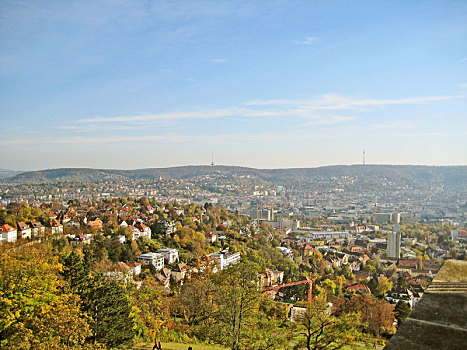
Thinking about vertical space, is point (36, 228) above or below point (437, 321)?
below

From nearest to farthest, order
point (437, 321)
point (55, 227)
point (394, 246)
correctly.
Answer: point (437, 321)
point (55, 227)
point (394, 246)

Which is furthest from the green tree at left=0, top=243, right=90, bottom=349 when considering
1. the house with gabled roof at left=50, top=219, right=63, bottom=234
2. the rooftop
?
the house with gabled roof at left=50, top=219, right=63, bottom=234

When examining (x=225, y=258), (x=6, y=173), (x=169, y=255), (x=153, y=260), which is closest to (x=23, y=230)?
(x=153, y=260)

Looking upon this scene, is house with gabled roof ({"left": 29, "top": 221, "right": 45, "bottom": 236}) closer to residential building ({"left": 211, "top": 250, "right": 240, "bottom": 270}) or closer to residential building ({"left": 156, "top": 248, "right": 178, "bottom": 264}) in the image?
residential building ({"left": 156, "top": 248, "right": 178, "bottom": 264})

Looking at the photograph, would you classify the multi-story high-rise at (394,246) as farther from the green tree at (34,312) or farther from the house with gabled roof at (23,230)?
the green tree at (34,312)

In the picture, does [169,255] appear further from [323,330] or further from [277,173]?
[277,173]

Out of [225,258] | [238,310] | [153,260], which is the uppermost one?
[238,310]

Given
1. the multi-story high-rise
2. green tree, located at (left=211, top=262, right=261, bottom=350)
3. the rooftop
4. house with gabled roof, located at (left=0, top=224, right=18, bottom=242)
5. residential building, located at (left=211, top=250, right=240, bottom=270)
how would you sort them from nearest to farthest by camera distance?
1. the rooftop
2. green tree, located at (left=211, top=262, right=261, bottom=350)
3. house with gabled roof, located at (left=0, top=224, right=18, bottom=242)
4. residential building, located at (left=211, top=250, right=240, bottom=270)
5. the multi-story high-rise

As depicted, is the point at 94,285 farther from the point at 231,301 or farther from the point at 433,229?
the point at 433,229

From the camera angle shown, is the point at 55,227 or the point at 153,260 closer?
the point at 153,260
